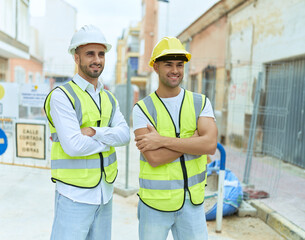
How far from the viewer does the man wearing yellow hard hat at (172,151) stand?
207cm

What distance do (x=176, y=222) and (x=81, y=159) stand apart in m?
0.79

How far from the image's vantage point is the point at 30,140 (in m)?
6.06

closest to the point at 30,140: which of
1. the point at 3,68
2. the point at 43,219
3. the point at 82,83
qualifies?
the point at 43,219

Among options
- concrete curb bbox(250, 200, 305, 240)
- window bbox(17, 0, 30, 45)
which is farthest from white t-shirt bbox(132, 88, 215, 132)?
window bbox(17, 0, 30, 45)

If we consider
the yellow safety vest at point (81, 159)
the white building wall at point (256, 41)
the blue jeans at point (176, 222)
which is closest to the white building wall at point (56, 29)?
the white building wall at point (256, 41)

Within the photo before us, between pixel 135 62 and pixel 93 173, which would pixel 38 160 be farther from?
pixel 135 62

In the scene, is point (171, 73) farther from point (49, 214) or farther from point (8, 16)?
point (8, 16)

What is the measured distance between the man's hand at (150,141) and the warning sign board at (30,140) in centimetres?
438

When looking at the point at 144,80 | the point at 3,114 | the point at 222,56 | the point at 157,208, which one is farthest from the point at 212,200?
the point at 144,80

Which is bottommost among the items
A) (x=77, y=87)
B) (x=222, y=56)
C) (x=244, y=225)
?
(x=244, y=225)

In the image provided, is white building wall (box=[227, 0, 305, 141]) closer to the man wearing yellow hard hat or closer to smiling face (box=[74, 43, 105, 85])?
the man wearing yellow hard hat

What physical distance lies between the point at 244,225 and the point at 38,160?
404 centimetres

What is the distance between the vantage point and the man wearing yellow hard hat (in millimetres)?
2070

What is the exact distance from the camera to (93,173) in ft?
7.00
